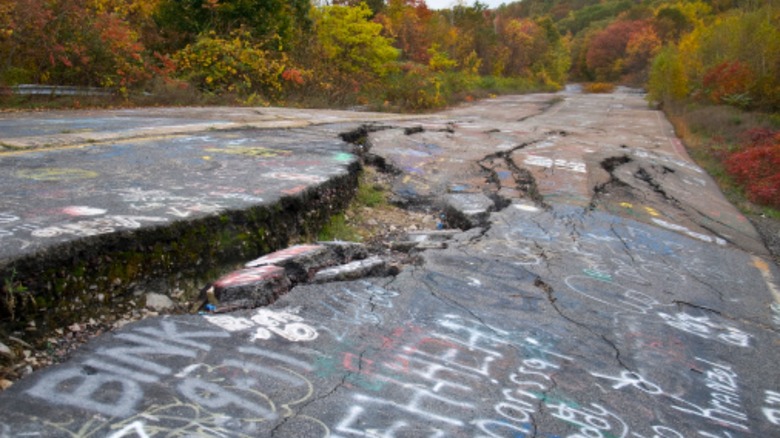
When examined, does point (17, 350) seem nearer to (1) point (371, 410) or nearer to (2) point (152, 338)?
(2) point (152, 338)

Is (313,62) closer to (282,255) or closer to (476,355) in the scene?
(282,255)

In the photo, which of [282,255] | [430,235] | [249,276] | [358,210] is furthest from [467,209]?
[249,276]

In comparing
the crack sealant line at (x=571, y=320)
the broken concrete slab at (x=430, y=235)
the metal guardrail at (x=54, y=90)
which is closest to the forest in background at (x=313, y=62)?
the metal guardrail at (x=54, y=90)

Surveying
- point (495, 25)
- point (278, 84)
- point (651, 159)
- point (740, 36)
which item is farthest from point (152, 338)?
point (495, 25)

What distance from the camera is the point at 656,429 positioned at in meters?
2.54

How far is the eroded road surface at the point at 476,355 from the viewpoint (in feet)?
7.16

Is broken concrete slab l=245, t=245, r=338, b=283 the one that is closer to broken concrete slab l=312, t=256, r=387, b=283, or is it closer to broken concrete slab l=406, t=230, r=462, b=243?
broken concrete slab l=312, t=256, r=387, b=283

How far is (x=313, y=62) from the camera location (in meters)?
18.4

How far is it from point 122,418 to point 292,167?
3.82 metres

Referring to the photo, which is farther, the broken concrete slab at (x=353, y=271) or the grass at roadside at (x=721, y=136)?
the grass at roadside at (x=721, y=136)

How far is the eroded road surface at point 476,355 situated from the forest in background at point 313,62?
7.01m

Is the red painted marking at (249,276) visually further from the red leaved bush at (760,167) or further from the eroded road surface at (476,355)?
the red leaved bush at (760,167)

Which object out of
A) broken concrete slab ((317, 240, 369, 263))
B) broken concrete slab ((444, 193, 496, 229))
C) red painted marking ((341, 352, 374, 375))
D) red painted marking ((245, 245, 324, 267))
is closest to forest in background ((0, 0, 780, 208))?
broken concrete slab ((444, 193, 496, 229))

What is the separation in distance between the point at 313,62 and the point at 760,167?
12.5m
